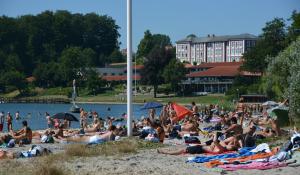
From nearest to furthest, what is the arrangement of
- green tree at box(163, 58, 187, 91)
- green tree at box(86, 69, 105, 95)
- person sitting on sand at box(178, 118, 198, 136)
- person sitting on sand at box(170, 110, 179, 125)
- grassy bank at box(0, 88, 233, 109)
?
person sitting on sand at box(178, 118, 198, 136) < person sitting on sand at box(170, 110, 179, 125) < grassy bank at box(0, 88, 233, 109) < green tree at box(163, 58, 187, 91) < green tree at box(86, 69, 105, 95)

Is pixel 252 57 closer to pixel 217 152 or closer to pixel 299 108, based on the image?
pixel 299 108

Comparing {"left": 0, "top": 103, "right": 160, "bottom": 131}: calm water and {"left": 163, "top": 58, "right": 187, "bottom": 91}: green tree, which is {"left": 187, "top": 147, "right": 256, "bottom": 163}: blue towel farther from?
{"left": 163, "top": 58, "right": 187, "bottom": 91}: green tree

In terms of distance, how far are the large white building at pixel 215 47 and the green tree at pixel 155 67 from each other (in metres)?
49.0

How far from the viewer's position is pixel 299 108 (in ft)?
71.5

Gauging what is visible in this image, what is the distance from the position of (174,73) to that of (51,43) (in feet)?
179

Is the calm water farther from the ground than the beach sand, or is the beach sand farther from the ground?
the beach sand

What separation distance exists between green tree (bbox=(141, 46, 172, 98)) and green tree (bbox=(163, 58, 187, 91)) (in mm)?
1634

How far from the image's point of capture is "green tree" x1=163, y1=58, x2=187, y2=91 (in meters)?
85.8

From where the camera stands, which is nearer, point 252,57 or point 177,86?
point 252,57

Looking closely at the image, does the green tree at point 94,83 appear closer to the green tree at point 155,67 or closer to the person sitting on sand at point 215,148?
the green tree at point 155,67

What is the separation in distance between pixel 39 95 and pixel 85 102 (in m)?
15.0

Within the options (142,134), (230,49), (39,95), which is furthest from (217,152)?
(230,49)

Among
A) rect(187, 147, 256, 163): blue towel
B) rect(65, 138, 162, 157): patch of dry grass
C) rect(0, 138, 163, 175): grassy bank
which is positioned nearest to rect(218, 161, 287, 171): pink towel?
rect(187, 147, 256, 163): blue towel

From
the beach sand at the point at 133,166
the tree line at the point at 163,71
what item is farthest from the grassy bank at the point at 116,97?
the beach sand at the point at 133,166
